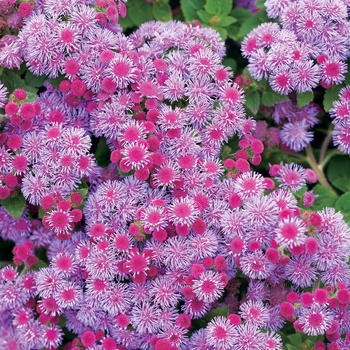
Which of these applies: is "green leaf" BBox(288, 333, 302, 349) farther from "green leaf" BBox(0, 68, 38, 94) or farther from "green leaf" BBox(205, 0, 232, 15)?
"green leaf" BBox(205, 0, 232, 15)

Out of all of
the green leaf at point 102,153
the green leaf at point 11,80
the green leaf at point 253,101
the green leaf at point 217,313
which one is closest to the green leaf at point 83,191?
the green leaf at point 102,153

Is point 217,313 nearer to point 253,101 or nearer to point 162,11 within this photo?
point 253,101

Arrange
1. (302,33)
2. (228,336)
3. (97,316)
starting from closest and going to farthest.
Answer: (228,336), (97,316), (302,33)

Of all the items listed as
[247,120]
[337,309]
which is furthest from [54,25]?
[337,309]

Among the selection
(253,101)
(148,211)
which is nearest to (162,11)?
(253,101)

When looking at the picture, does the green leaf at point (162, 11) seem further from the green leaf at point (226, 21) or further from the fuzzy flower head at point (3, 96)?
the fuzzy flower head at point (3, 96)

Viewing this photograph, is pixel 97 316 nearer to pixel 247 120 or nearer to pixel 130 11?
pixel 247 120

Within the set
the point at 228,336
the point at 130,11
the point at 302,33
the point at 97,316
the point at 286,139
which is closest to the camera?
the point at 228,336
